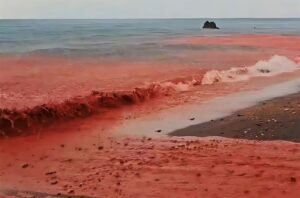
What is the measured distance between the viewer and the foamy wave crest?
56.2 ft

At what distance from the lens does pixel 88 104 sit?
11086mm

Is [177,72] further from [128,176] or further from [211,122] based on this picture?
[128,176]

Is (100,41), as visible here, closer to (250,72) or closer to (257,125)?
(250,72)

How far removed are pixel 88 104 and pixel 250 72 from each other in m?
9.86

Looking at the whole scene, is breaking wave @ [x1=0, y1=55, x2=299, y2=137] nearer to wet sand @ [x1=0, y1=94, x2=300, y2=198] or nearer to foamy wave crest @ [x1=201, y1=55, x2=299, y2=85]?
foamy wave crest @ [x1=201, y1=55, x2=299, y2=85]

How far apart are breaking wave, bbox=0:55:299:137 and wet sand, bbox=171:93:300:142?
107 inches

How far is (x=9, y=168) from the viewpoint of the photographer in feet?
22.4

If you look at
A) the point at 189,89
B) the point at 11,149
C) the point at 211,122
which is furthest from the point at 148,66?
the point at 11,149

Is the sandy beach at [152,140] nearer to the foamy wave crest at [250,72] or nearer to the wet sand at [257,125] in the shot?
the wet sand at [257,125]

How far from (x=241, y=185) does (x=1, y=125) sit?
4959 mm

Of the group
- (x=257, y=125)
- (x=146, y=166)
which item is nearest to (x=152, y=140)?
(x=146, y=166)

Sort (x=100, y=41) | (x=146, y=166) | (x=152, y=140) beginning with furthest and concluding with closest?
(x=100, y=41), (x=152, y=140), (x=146, y=166)

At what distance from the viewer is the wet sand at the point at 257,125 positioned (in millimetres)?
8312

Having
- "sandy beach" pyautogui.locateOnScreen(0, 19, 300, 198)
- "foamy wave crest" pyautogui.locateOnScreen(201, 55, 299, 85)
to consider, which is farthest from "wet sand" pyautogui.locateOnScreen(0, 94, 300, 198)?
"foamy wave crest" pyautogui.locateOnScreen(201, 55, 299, 85)
